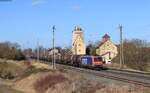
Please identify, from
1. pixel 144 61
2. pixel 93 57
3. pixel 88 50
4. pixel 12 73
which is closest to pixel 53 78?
pixel 93 57

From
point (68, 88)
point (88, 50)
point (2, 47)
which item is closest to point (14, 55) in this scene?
point (2, 47)

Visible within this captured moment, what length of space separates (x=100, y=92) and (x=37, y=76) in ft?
71.5

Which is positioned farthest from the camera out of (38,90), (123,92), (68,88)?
(38,90)

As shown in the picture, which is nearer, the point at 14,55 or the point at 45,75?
the point at 45,75

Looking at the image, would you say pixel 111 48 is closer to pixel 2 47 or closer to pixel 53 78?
pixel 2 47

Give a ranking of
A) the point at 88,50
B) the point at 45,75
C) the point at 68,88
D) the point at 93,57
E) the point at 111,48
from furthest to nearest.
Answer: the point at 88,50 → the point at 111,48 → the point at 93,57 → the point at 45,75 → the point at 68,88

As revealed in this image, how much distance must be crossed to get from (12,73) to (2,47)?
196 feet

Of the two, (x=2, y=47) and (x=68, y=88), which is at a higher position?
(x=2, y=47)

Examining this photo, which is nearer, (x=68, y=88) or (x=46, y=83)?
(x=68, y=88)

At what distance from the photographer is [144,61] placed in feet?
258

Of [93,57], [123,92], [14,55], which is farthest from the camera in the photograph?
[14,55]

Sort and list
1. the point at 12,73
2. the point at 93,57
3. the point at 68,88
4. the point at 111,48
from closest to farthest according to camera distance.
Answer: the point at 68,88 < the point at 93,57 < the point at 12,73 < the point at 111,48

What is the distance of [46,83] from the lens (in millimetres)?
37062

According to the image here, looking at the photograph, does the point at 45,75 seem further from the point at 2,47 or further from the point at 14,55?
the point at 2,47
